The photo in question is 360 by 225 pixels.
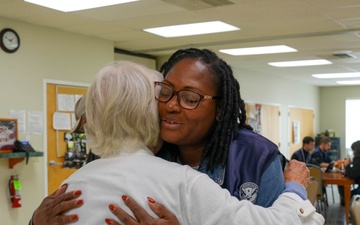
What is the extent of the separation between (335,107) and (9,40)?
1081 centimetres

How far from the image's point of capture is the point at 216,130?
1.56 m

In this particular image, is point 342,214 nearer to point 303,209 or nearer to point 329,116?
point 329,116

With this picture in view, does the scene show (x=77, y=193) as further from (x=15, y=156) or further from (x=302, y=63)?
(x=302, y=63)

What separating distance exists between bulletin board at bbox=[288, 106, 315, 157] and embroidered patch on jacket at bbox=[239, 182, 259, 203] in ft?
34.5

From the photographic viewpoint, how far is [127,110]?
138 centimetres

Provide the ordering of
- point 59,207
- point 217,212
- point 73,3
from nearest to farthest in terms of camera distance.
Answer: point 217,212 → point 59,207 → point 73,3

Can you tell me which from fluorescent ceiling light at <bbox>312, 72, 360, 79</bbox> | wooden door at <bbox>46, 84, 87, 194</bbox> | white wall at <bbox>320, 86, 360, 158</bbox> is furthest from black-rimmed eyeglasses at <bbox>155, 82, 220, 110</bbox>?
white wall at <bbox>320, 86, 360, 158</bbox>

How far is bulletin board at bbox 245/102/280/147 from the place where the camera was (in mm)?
9742

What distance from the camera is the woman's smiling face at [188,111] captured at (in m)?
1.49

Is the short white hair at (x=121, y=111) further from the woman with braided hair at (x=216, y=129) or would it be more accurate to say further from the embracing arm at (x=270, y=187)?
the embracing arm at (x=270, y=187)

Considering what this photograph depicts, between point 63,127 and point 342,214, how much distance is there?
5.36m

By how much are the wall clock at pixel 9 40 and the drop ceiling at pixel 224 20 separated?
158mm

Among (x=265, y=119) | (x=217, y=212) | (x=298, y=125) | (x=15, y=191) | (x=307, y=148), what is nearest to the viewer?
(x=217, y=212)

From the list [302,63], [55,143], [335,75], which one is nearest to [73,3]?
[55,143]
